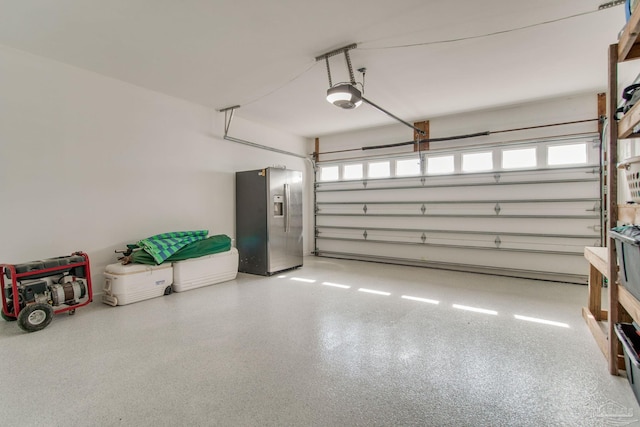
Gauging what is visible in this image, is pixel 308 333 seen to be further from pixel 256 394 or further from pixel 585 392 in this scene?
pixel 585 392

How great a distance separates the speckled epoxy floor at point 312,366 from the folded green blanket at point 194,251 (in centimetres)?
63

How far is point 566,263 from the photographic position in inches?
188

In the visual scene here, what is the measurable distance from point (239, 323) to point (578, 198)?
5557mm

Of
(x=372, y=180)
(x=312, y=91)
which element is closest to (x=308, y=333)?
(x=312, y=91)

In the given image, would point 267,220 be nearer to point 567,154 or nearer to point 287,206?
point 287,206

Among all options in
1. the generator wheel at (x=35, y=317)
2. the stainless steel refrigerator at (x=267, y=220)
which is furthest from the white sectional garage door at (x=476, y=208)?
the generator wheel at (x=35, y=317)

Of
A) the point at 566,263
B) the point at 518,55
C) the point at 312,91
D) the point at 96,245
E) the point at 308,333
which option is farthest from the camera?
the point at 566,263

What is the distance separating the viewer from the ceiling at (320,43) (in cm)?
255

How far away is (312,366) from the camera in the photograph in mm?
2162

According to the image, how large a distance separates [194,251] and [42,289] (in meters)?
1.66

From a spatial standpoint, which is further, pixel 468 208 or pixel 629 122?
pixel 468 208

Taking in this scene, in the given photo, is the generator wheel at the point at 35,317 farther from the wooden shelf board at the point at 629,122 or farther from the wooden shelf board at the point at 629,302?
the wooden shelf board at the point at 629,122

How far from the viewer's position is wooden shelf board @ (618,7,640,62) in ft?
5.21

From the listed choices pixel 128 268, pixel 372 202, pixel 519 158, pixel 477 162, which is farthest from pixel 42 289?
pixel 519 158
